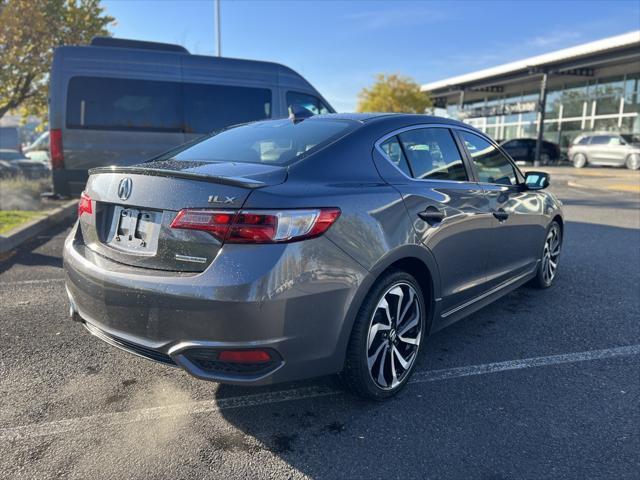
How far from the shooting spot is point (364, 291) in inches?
102

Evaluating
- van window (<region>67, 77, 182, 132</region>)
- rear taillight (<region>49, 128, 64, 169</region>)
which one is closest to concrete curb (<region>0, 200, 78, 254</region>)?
rear taillight (<region>49, 128, 64, 169</region>)

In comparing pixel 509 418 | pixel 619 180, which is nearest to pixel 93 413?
pixel 509 418

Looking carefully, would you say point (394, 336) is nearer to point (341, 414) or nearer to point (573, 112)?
point (341, 414)

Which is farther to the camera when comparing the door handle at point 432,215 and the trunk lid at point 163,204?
the door handle at point 432,215

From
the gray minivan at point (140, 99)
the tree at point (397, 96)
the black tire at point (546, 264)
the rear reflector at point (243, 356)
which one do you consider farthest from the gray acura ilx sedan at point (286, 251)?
the tree at point (397, 96)

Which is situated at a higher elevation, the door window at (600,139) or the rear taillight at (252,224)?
the door window at (600,139)

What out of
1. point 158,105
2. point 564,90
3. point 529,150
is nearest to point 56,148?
point 158,105

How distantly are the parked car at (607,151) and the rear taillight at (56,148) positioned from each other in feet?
76.4

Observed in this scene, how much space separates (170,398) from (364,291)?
1290 millimetres

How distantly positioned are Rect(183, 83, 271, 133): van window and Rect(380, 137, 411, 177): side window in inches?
237

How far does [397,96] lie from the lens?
126 feet

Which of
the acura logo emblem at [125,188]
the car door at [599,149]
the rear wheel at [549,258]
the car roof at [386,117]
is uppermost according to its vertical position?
the car door at [599,149]

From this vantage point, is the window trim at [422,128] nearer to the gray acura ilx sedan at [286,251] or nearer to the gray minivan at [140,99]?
the gray acura ilx sedan at [286,251]

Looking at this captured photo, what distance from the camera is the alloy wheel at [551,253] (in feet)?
16.3
